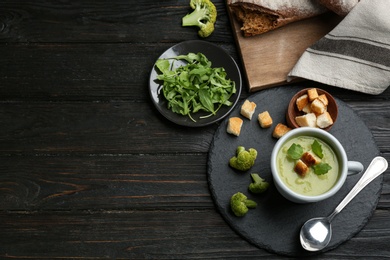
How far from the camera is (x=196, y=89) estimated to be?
2053 mm

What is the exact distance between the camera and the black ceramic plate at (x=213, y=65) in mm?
2047

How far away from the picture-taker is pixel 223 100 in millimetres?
2049

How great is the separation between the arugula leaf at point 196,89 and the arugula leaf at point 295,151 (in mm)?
345

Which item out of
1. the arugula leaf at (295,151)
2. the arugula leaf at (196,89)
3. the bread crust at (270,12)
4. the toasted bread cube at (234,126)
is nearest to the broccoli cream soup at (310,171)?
the arugula leaf at (295,151)

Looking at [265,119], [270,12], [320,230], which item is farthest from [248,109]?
[320,230]

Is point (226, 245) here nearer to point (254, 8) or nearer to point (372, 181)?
point (372, 181)

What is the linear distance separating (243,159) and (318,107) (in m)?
0.33

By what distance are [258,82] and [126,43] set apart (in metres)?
0.57

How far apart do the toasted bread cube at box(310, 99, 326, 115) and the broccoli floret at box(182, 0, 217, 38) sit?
53cm

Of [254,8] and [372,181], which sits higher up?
[254,8]

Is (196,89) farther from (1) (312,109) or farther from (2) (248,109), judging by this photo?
(1) (312,109)

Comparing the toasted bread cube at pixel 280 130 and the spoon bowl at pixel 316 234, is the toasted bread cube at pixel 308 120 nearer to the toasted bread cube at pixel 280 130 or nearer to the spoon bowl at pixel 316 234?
the toasted bread cube at pixel 280 130

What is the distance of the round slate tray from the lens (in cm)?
190

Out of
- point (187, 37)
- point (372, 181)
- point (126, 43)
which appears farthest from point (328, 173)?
point (126, 43)
